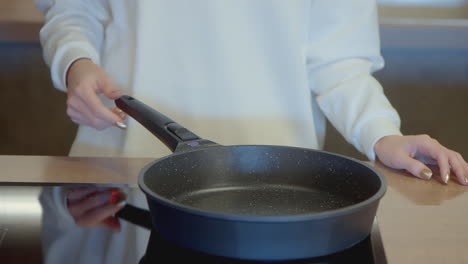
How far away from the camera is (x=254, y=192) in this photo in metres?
0.66

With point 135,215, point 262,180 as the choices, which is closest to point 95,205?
point 135,215

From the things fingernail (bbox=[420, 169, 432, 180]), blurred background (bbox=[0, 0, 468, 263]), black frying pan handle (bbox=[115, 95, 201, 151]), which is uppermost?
black frying pan handle (bbox=[115, 95, 201, 151])

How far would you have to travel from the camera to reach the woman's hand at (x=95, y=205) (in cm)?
60

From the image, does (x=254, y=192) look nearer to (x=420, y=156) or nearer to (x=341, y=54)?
(x=420, y=156)

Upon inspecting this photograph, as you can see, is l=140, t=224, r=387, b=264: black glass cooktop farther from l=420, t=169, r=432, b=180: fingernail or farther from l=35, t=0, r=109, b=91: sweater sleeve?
l=35, t=0, r=109, b=91: sweater sleeve

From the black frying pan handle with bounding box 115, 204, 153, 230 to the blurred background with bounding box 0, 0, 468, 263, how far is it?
111 cm

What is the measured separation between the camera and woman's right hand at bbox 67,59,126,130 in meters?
0.81

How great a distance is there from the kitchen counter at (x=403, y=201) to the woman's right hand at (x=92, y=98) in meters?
0.05

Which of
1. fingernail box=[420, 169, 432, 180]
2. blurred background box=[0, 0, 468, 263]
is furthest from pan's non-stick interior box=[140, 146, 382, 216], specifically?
blurred background box=[0, 0, 468, 263]

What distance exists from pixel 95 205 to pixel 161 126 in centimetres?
10

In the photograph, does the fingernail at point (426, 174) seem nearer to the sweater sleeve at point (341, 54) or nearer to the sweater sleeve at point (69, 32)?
the sweater sleeve at point (341, 54)

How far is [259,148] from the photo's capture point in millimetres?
663

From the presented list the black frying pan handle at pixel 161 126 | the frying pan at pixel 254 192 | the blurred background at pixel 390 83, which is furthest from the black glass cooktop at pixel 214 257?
the blurred background at pixel 390 83

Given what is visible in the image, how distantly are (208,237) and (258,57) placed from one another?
1.74 feet
